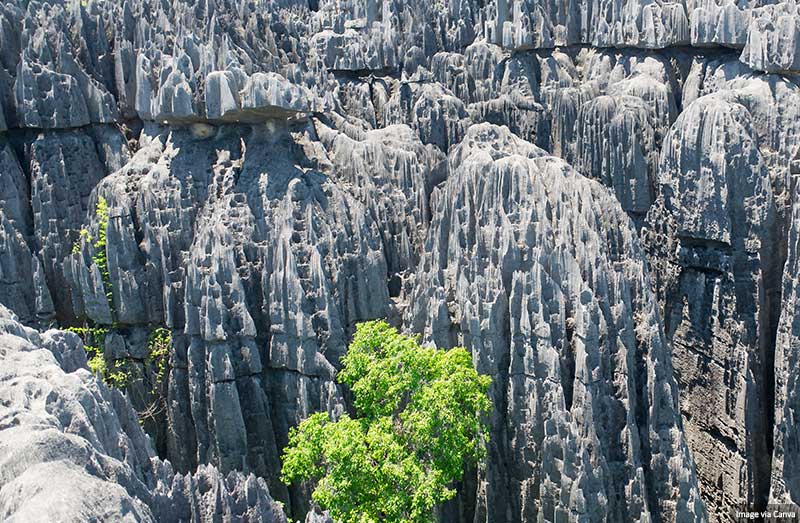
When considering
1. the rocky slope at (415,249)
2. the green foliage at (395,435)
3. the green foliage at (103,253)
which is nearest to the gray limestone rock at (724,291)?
the rocky slope at (415,249)

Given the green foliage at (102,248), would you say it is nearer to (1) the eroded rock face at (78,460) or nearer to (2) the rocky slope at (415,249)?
(2) the rocky slope at (415,249)

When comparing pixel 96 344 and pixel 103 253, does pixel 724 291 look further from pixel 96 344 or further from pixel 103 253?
pixel 96 344

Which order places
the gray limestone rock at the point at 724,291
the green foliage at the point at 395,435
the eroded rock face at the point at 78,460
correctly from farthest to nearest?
the gray limestone rock at the point at 724,291 → the green foliage at the point at 395,435 → the eroded rock face at the point at 78,460

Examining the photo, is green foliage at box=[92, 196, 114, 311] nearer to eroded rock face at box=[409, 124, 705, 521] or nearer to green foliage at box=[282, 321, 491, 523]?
green foliage at box=[282, 321, 491, 523]

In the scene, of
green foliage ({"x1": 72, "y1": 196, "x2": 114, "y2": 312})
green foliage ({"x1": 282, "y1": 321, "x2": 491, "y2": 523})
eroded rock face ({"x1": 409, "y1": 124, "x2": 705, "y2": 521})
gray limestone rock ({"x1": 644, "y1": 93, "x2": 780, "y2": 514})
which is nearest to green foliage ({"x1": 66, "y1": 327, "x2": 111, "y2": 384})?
green foliage ({"x1": 72, "y1": 196, "x2": 114, "y2": 312})

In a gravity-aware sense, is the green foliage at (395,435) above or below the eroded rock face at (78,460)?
below

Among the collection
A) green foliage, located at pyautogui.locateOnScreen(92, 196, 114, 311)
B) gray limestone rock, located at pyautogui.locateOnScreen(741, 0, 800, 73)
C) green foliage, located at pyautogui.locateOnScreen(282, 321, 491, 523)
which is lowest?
green foliage, located at pyautogui.locateOnScreen(282, 321, 491, 523)
